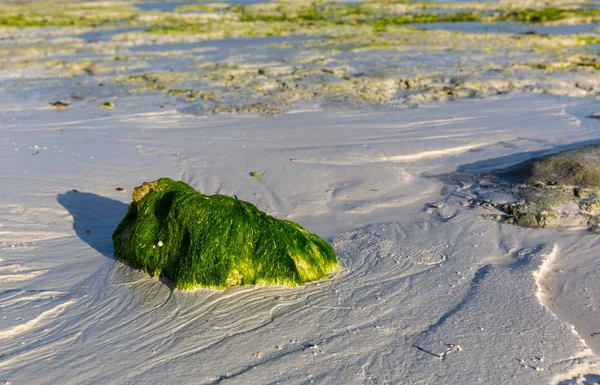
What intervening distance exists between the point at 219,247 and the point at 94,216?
2021 millimetres

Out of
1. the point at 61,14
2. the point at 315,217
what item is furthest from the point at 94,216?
the point at 61,14

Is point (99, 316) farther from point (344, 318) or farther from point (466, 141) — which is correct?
point (466, 141)

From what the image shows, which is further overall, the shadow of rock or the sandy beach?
the shadow of rock

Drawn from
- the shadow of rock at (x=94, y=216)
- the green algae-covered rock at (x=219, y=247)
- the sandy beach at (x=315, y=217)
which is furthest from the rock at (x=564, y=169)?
the shadow of rock at (x=94, y=216)

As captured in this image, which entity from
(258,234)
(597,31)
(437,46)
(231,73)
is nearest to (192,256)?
(258,234)

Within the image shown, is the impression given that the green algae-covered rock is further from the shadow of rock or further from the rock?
the rock

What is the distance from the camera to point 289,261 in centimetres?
477

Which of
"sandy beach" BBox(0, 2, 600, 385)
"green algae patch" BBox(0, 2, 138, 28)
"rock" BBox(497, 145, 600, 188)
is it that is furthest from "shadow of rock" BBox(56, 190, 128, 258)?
"green algae patch" BBox(0, 2, 138, 28)

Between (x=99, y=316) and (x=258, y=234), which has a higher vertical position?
(x=258, y=234)

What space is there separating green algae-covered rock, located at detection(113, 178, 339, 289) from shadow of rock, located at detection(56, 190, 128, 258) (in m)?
0.38

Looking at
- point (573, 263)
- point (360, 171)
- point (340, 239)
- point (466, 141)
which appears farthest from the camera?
point (466, 141)

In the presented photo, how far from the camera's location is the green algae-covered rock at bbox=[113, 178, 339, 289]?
475cm

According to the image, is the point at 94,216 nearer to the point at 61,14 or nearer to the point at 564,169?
the point at 564,169

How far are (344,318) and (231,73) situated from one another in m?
10.4
